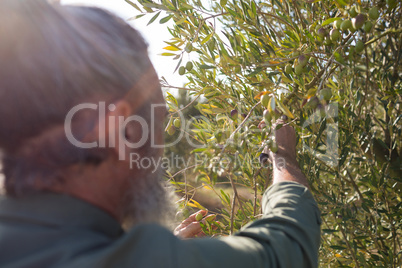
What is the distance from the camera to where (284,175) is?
1.21m

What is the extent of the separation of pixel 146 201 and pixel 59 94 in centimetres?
36

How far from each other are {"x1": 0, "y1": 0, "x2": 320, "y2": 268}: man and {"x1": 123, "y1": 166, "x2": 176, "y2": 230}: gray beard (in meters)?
0.01

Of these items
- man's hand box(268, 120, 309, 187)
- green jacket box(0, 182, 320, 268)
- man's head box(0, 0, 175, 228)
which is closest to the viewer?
green jacket box(0, 182, 320, 268)

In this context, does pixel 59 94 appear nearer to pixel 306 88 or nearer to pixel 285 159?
pixel 285 159

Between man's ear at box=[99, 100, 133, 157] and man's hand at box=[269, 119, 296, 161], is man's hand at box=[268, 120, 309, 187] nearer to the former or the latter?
man's hand at box=[269, 119, 296, 161]

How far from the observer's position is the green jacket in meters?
0.68

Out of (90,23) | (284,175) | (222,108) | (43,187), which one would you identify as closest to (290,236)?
(284,175)

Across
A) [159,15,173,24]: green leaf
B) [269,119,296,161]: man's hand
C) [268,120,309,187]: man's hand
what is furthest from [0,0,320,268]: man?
[159,15,173,24]: green leaf

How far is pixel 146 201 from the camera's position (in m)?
0.99

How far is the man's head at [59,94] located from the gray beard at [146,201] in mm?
73

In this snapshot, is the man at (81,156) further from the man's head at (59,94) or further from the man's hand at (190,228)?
the man's hand at (190,228)

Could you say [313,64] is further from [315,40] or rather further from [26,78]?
[26,78]

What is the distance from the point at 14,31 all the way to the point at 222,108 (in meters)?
1.16

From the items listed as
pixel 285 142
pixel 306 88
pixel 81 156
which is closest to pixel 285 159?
pixel 285 142
